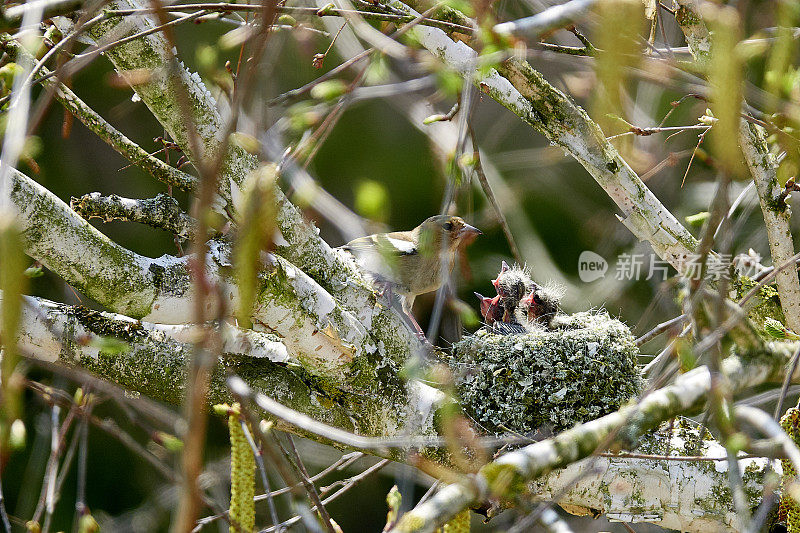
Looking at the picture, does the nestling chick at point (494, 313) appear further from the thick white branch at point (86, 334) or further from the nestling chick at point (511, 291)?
the thick white branch at point (86, 334)

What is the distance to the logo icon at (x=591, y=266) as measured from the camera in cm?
711

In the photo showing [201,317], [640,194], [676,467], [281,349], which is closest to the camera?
[201,317]

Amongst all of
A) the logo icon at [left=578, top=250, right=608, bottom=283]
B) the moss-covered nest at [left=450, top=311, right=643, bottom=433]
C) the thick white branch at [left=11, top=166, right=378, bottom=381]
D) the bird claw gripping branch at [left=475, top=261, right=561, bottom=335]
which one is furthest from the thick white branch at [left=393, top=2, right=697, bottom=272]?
the logo icon at [left=578, top=250, right=608, bottom=283]

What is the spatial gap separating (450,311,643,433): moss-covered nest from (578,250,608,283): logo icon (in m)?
3.24

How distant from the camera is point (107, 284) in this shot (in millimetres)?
2547

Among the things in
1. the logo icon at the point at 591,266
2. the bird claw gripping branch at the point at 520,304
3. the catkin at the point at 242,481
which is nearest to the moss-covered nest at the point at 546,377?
the bird claw gripping branch at the point at 520,304

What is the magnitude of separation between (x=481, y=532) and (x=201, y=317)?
7.45 meters

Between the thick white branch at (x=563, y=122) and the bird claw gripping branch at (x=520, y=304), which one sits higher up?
the thick white branch at (x=563, y=122)

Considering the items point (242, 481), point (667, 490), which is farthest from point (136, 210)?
point (667, 490)

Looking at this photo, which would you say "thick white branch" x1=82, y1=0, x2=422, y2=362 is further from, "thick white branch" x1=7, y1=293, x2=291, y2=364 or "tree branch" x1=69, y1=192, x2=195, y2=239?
"thick white branch" x1=7, y1=293, x2=291, y2=364

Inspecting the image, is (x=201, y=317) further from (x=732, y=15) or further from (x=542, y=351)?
(x=542, y=351)

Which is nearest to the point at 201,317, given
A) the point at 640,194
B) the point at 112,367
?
the point at 112,367

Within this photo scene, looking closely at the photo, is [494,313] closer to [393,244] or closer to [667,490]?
[393,244]

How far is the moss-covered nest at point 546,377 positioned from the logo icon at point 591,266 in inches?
128
